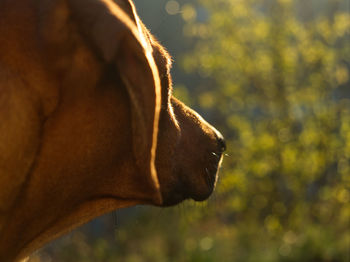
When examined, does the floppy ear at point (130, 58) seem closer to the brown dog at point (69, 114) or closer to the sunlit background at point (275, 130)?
the brown dog at point (69, 114)

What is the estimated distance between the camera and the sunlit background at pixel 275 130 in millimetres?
7164

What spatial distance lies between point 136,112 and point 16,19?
0.40 meters

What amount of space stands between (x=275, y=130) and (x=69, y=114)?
6.30 m

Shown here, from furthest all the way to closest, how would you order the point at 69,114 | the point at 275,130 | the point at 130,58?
the point at 275,130, the point at 69,114, the point at 130,58

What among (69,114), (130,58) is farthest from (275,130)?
(130,58)

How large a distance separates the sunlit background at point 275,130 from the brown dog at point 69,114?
17.9 ft

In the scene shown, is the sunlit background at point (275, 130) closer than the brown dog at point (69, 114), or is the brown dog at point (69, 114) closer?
the brown dog at point (69, 114)

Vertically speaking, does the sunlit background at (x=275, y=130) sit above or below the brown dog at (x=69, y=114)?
below

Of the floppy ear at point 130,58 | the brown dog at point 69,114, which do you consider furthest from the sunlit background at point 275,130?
the floppy ear at point 130,58

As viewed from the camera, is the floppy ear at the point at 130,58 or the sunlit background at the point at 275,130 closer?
the floppy ear at the point at 130,58

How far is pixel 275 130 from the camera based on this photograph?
7.48m

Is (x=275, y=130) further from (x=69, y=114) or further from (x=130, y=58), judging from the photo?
(x=130, y=58)

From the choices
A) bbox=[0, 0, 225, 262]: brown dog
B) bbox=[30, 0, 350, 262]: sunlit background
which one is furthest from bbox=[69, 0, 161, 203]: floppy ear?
bbox=[30, 0, 350, 262]: sunlit background

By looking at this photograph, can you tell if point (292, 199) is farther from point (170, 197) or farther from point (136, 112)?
point (136, 112)
